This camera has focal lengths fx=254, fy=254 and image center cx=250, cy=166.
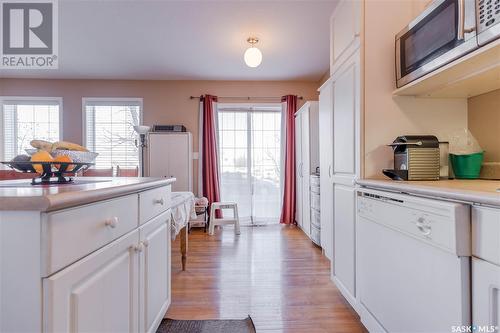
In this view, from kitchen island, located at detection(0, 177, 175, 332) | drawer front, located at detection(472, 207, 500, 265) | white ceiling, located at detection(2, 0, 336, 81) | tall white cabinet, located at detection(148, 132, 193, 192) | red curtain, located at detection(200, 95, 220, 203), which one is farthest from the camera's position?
red curtain, located at detection(200, 95, 220, 203)

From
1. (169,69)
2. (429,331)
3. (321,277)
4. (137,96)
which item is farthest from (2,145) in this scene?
(429,331)

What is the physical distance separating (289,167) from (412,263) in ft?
11.2

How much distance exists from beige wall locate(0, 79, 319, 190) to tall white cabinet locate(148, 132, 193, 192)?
42 cm

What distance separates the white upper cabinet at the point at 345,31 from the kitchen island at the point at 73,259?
5.29ft

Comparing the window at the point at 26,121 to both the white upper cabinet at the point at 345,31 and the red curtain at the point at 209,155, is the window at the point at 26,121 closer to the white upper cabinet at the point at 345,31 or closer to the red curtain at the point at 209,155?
the red curtain at the point at 209,155

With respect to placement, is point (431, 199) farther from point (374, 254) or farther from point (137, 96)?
point (137, 96)

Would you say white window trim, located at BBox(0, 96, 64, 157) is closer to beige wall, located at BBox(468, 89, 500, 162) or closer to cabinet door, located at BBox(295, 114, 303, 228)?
cabinet door, located at BBox(295, 114, 303, 228)

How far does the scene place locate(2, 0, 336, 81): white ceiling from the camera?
256 centimetres

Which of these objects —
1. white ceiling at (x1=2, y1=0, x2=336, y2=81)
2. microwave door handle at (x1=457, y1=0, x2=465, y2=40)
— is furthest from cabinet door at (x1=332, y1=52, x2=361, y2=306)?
white ceiling at (x1=2, y1=0, x2=336, y2=81)

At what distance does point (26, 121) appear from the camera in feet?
14.9

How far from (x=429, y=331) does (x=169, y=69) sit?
4.30 m

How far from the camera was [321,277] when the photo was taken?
231 centimetres

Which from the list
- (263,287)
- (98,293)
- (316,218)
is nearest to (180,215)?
(263,287)

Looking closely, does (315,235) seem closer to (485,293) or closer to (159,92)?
(485,293)
